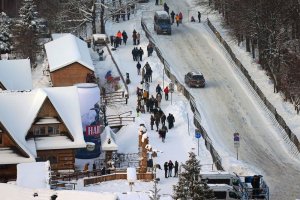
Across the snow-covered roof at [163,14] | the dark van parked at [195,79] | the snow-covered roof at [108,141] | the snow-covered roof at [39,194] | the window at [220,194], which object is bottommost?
the window at [220,194]

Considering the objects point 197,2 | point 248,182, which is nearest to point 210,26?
point 197,2

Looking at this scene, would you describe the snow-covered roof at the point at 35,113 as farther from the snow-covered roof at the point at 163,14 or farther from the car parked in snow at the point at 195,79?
the snow-covered roof at the point at 163,14

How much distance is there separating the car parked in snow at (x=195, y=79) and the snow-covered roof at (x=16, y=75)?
1338 cm

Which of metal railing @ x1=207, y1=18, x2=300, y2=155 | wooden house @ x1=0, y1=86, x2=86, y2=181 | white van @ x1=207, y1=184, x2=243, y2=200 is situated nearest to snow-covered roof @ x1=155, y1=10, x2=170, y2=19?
metal railing @ x1=207, y1=18, x2=300, y2=155

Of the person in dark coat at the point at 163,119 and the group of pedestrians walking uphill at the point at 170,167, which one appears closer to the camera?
the group of pedestrians walking uphill at the point at 170,167

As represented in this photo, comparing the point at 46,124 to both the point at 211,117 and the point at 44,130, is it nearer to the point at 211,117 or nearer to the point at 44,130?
the point at 44,130

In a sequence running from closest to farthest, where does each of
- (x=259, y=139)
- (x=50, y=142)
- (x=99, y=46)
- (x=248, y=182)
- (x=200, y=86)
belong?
(x=248, y=182), (x=50, y=142), (x=259, y=139), (x=200, y=86), (x=99, y=46)

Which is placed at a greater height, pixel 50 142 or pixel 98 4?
pixel 98 4

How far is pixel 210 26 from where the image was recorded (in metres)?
94.9

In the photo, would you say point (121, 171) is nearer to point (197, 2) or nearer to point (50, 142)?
point (50, 142)

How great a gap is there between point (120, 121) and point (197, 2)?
35.8 meters

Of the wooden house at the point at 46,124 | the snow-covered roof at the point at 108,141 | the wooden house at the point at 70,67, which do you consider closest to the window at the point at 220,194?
the wooden house at the point at 46,124

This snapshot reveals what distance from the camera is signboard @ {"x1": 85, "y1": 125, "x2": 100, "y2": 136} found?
63.7 meters

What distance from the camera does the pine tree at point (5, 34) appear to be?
91812 mm
